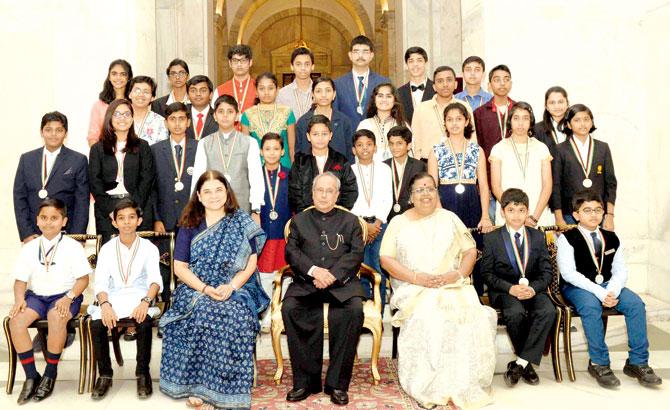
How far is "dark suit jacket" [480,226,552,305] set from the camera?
16.3 feet

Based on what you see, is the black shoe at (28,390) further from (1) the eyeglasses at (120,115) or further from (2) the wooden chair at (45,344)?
(1) the eyeglasses at (120,115)

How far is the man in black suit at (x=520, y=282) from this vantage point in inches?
185

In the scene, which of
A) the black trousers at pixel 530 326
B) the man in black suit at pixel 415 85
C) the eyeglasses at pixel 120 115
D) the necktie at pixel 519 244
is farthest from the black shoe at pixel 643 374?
the eyeglasses at pixel 120 115

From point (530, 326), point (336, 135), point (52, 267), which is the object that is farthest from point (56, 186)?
point (530, 326)

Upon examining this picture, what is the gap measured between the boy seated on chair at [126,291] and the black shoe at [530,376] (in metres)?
2.50

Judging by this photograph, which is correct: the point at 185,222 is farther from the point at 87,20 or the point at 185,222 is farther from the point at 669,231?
the point at 669,231

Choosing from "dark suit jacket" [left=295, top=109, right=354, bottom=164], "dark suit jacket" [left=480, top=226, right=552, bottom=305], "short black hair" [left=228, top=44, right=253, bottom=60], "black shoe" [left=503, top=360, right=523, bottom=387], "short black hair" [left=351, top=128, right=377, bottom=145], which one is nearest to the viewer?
"black shoe" [left=503, top=360, right=523, bottom=387]

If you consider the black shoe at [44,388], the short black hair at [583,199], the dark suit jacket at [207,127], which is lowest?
the black shoe at [44,388]

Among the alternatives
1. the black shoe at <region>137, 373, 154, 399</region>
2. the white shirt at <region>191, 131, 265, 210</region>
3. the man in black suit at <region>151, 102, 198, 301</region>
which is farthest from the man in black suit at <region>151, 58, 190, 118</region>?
the black shoe at <region>137, 373, 154, 399</region>

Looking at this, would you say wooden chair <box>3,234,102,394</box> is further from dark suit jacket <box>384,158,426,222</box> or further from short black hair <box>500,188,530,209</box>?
short black hair <box>500,188,530,209</box>

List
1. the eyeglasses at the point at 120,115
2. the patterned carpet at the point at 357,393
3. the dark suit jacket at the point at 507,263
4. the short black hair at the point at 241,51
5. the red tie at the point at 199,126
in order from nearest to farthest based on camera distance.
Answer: the patterned carpet at the point at 357,393
the dark suit jacket at the point at 507,263
the eyeglasses at the point at 120,115
the red tie at the point at 199,126
the short black hair at the point at 241,51

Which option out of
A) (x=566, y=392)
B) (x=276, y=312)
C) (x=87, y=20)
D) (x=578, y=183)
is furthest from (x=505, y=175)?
(x=87, y=20)

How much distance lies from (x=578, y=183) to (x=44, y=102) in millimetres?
5121

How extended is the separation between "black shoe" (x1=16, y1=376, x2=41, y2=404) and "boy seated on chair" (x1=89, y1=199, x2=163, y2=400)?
397 millimetres
